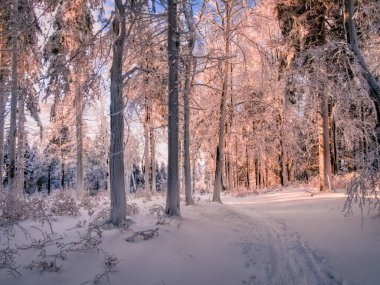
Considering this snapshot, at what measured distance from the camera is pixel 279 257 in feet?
20.2

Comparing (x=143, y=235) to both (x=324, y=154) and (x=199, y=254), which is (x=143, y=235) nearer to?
(x=199, y=254)

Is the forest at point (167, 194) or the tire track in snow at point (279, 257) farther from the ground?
the forest at point (167, 194)

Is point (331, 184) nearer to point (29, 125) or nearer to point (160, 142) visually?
point (160, 142)

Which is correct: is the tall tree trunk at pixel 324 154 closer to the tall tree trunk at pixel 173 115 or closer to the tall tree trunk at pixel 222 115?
the tall tree trunk at pixel 222 115

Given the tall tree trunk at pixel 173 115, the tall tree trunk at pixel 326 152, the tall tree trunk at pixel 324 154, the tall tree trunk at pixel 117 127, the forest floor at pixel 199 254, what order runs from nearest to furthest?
1. the forest floor at pixel 199 254
2. the tall tree trunk at pixel 117 127
3. the tall tree trunk at pixel 173 115
4. the tall tree trunk at pixel 326 152
5. the tall tree trunk at pixel 324 154

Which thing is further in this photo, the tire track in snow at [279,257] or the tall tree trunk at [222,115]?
the tall tree trunk at [222,115]

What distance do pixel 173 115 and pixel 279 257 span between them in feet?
15.0

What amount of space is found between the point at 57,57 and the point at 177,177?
422cm

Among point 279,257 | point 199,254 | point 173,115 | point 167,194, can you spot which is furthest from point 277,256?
point 173,115

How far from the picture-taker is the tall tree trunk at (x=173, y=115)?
347 inches

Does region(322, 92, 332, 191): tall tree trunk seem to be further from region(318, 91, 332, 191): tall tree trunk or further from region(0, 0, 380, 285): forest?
region(0, 0, 380, 285): forest

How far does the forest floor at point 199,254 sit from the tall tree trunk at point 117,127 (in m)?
0.60

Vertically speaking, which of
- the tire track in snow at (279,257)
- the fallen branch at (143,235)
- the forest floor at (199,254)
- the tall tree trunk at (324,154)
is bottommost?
the tire track in snow at (279,257)

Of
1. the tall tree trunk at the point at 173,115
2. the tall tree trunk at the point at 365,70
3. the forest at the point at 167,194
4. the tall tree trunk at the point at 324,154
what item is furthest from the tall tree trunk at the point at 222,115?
the tall tree trunk at the point at 365,70
